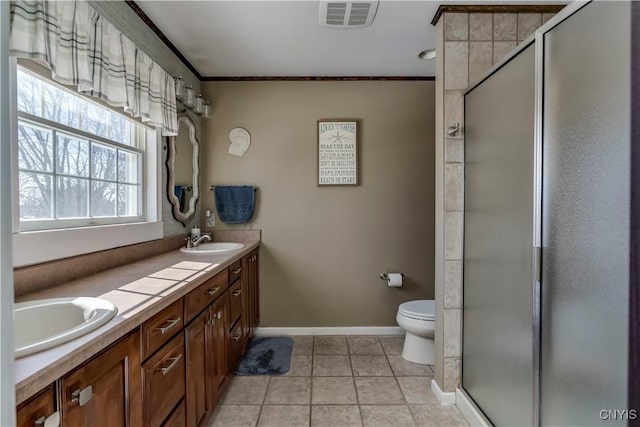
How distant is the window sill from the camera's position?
1203mm

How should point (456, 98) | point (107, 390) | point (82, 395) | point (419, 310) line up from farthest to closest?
point (419, 310) → point (456, 98) → point (107, 390) → point (82, 395)

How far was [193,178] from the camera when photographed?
2.72 metres

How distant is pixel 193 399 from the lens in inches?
57.2

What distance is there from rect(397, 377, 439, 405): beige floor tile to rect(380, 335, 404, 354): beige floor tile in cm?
41

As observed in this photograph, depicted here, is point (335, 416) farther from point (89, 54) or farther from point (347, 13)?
point (347, 13)

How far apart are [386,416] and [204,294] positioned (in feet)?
4.07

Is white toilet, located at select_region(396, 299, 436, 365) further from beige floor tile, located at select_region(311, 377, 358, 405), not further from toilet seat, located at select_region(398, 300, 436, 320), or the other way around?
beige floor tile, located at select_region(311, 377, 358, 405)

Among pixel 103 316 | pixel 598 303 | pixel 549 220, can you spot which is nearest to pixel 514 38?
pixel 549 220

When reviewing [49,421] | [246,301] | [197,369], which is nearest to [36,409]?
[49,421]

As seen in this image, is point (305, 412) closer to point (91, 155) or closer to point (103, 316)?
point (103, 316)

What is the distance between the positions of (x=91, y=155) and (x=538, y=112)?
2.11m

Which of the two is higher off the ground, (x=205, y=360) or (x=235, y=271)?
(x=235, y=271)

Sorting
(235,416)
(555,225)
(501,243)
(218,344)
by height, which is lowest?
(235,416)

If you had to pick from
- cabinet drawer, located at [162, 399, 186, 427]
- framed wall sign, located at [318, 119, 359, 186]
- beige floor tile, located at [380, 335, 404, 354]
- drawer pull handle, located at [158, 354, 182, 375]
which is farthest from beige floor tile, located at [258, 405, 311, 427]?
framed wall sign, located at [318, 119, 359, 186]
